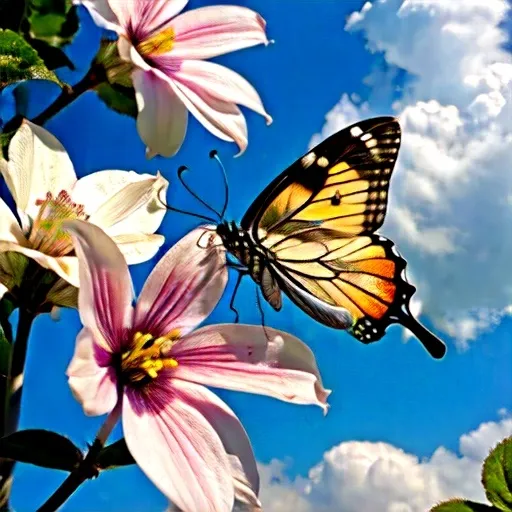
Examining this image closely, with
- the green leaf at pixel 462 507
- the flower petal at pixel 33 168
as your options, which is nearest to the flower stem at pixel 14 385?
the flower petal at pixel 33 168

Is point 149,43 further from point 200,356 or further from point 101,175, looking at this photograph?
point 200,356

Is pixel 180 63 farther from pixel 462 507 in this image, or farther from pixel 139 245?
pixel 462 507

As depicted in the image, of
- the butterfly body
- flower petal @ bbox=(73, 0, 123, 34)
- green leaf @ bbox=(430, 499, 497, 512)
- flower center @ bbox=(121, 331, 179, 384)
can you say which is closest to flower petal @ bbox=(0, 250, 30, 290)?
flower center @ bbox=(121, 331, 179, 384)

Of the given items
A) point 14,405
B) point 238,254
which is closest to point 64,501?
point 14,405

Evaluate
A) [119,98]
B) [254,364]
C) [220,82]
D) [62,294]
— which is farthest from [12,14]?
[254,364]

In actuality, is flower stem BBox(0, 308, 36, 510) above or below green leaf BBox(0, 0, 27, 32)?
below

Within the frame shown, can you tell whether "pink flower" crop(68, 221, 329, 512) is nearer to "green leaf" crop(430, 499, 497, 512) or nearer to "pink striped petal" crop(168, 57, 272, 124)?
"pink striped petal" crop(168, 57, 272, 124)
